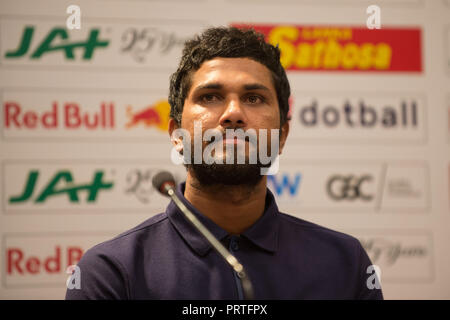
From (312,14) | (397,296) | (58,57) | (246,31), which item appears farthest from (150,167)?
(397,296)

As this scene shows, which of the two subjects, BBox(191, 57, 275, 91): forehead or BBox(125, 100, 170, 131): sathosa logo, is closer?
BBox(191, 57, 275, 91): forehead

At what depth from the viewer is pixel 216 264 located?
1.01 meters

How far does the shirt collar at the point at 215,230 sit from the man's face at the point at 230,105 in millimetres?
105

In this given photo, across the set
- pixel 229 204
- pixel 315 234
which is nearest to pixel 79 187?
pixel 229 204

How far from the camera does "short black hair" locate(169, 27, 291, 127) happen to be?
1.20 m

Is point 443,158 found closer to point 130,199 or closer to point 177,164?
point 177,164

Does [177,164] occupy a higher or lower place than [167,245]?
higher

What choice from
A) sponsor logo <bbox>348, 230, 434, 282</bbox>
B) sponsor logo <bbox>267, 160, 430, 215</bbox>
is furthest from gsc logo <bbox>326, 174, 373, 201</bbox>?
sponsor logo <bbox>348, 230, 434, 282</bbox>

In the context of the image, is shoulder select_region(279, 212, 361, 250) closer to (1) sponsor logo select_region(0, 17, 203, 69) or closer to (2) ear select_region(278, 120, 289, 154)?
(2) ear select_region(278, 120, 289, 154)

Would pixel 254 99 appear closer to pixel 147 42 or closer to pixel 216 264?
pixel 216 264

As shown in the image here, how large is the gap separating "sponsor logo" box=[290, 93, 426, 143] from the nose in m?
0.94

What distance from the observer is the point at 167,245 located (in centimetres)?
105
